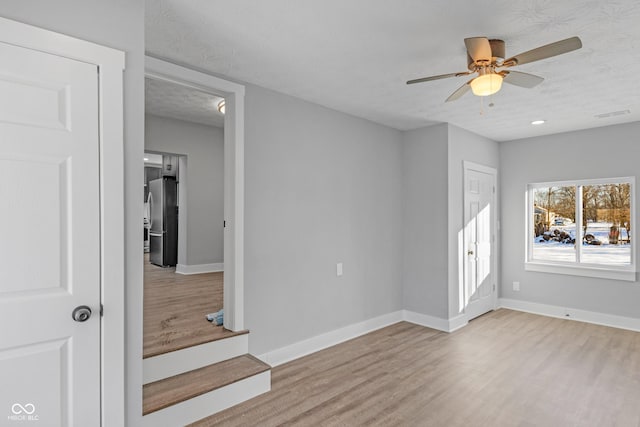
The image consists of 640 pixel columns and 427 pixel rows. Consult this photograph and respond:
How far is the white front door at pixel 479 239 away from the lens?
4773mm

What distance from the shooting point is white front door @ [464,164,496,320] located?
4773 mm

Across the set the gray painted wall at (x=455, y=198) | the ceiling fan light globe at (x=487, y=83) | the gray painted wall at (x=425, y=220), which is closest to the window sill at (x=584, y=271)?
the gray painted wall at (x=455, y=198)

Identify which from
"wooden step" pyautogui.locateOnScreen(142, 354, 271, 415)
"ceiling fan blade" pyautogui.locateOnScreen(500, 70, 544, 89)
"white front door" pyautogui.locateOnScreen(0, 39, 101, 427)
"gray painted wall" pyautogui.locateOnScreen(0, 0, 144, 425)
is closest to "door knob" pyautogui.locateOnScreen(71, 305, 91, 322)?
"white front door" pyautogui.locateOnScreen(0, 39, 101, 427)

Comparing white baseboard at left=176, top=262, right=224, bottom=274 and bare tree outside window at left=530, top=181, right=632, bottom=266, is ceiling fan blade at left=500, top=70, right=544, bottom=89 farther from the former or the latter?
white baseboard at left=176, top=262, right=224, bottom=274

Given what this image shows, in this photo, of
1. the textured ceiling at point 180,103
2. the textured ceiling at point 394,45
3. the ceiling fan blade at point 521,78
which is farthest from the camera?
the textured ceiling at point 180,103

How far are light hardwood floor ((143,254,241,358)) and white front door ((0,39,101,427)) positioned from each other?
2.55ft

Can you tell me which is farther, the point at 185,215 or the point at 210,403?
the point at 185,215

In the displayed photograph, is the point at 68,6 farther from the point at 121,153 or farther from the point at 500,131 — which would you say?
the point at 500,131

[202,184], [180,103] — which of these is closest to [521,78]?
[180,103]

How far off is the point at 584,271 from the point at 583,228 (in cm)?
61

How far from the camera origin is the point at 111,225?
1.93 metres

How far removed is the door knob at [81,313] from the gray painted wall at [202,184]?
3.63 meters

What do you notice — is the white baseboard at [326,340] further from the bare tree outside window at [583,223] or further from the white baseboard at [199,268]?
the white baseboard at [199,268]

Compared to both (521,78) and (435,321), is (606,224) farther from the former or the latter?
(521,78)
